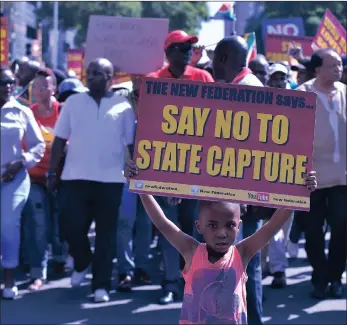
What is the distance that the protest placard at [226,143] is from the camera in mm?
3535

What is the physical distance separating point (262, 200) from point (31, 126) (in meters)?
3.64

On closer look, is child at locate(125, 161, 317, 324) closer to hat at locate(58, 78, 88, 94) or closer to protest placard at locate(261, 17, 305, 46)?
hat at locate(58, 78, 88, 94)

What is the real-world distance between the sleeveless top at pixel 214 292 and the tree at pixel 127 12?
162 feet

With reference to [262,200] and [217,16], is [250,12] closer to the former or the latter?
[217,16]

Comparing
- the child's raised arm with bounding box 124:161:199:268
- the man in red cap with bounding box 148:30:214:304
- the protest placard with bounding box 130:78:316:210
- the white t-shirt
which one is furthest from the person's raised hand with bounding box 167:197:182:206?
the protest placard with bounding box 130:78:316:210

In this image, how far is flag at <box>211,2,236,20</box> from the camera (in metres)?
10.8

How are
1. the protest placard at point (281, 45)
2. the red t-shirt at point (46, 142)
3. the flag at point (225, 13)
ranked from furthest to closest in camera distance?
the protest placard at point (281, 45) < the flag at point (225, 13) < the red t-shirt at point (46, 142)

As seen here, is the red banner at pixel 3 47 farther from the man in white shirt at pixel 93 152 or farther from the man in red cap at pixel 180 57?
the man in red cap at pixel 180 57

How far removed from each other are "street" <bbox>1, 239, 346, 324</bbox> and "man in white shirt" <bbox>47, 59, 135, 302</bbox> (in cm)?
25

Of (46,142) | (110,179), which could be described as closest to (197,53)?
(46,142)

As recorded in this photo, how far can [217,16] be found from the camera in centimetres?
1114

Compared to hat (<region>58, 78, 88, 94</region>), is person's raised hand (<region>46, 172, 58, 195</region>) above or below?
below

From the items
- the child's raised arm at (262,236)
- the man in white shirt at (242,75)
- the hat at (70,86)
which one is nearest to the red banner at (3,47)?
the hat at (70,86)

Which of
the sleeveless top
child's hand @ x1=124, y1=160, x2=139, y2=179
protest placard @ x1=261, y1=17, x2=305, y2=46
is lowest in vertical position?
the sleeveless top
